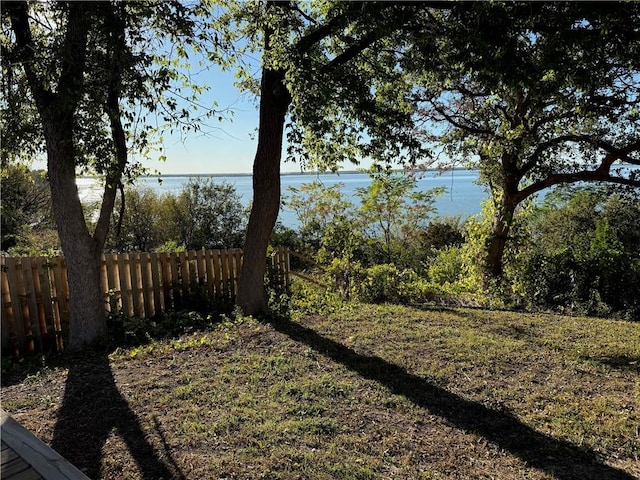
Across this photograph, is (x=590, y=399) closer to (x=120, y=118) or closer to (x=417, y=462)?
(x=417, y=462)

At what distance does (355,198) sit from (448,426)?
897cm

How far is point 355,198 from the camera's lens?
11.9 meters

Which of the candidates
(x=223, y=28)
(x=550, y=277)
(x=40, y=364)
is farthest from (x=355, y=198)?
(x=40, y=364)

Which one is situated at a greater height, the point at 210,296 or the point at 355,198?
the point at 355,198

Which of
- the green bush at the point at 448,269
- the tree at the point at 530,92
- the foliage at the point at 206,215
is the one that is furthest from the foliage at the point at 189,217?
the tree at the point at 530,92

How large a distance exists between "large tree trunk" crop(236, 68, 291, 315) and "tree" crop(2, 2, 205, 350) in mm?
1593

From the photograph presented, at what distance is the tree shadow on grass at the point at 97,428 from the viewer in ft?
9.02

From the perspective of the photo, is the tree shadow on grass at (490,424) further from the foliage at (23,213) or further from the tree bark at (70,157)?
the foliage at (23,213)

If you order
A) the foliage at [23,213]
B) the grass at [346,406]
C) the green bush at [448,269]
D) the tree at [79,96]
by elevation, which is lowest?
the green bush at [448,269]

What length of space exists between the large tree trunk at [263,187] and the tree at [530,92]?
1958mm

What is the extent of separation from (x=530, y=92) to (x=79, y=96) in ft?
17.7

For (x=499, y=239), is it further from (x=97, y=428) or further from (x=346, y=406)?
(x=97, y=428)

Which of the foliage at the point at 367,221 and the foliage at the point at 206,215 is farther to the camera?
the foliage at the point at 206,215

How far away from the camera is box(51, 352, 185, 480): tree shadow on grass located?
9.02ft
